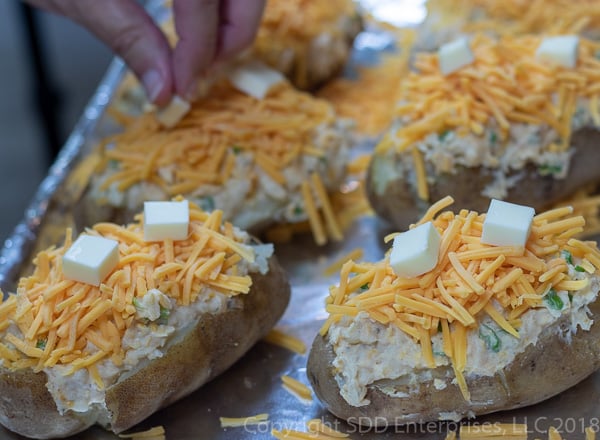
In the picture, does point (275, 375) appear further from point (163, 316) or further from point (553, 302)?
point (553, 302)

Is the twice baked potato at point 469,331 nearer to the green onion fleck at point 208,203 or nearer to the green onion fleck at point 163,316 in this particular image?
the green onion fleck at point 163,316

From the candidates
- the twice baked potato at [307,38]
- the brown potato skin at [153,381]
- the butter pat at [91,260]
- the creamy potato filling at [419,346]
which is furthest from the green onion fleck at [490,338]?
the twice baked potato at [307,38]

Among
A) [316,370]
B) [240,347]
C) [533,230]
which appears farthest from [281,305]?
[533,230]

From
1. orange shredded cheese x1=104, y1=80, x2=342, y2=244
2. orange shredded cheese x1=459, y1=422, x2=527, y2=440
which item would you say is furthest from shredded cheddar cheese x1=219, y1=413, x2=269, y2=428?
orange shredded cheese x1=104, y1=80, x2=342, y2=244

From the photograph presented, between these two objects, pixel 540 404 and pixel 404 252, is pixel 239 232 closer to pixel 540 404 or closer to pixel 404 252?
pixel 404 252

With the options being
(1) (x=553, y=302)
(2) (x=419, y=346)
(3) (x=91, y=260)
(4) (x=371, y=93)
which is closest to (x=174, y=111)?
(3) (x=91, y=260)

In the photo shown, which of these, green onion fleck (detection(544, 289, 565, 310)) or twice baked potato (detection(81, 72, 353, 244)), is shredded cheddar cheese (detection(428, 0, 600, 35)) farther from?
green onion fleck (detection(544, 289, 565, 310))
